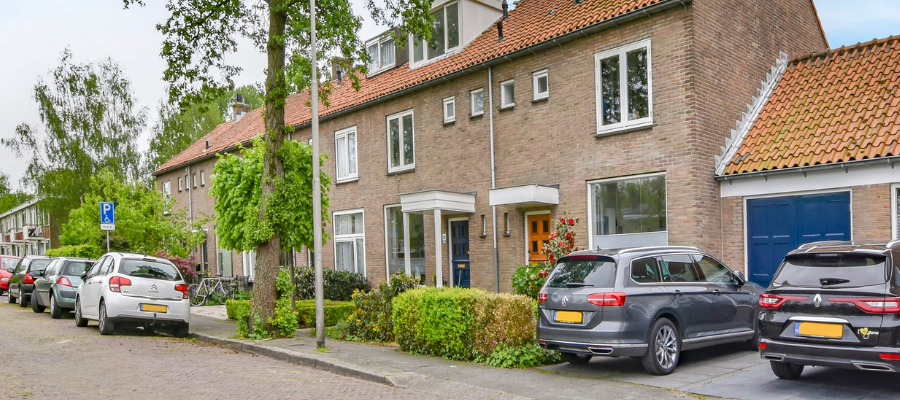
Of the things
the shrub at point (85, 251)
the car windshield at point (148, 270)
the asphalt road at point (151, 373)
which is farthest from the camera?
the shrub at point (85, 251)

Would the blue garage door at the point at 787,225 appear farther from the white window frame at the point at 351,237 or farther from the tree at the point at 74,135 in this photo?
the tree at the point at 74,135

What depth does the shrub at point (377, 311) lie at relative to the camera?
12.4 metres

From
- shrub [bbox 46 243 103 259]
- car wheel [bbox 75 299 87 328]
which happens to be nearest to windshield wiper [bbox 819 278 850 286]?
car wheel [bbox 75 299 87 328]

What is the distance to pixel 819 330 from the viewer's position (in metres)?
7.16

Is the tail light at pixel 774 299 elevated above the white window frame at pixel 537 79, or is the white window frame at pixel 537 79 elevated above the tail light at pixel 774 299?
the white window frame at pixel 537 79

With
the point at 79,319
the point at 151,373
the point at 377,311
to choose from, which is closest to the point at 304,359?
the point at 151,373

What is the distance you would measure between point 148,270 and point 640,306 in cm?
1027

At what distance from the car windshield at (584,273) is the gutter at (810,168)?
16.5ft

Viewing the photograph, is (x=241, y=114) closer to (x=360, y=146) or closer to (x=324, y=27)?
(x=360, y=146)

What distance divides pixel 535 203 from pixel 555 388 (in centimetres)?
721

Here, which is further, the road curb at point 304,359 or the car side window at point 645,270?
the road curb at point 304,359

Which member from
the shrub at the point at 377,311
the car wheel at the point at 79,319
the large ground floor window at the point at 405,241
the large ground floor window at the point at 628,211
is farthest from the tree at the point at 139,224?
the large ground floor window at the point at 628,211

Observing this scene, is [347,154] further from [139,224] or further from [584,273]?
[584,273]

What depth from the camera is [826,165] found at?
11500 mm
